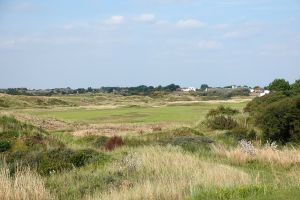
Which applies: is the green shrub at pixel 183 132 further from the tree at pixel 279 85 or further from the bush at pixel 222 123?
the tree at pixel 279 85

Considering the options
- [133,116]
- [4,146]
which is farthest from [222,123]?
[133,116]

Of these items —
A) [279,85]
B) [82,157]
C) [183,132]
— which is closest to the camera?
[82,157]

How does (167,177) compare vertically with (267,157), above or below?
above

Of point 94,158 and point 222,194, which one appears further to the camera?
point 94,158

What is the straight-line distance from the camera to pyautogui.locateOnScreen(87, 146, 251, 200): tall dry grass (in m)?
9.49

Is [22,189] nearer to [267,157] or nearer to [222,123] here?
[267,157]

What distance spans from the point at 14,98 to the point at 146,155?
80.3 m

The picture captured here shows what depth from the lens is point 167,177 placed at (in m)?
11.4

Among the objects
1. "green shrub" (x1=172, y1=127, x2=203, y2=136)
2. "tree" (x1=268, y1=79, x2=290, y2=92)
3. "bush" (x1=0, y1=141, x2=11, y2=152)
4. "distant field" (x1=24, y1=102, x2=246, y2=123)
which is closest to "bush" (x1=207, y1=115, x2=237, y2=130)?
"distant field" (x1=24, y1=102, x2=246, y2=123)

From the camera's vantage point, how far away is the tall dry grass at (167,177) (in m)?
9.49

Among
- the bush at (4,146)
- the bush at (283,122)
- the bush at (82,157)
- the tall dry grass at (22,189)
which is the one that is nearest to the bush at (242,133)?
the bush at (283,122)

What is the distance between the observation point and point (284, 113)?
1226 inches

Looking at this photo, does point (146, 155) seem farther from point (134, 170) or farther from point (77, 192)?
point (77, 192)

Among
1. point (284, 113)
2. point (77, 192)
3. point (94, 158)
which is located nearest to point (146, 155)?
point (94, 158)
